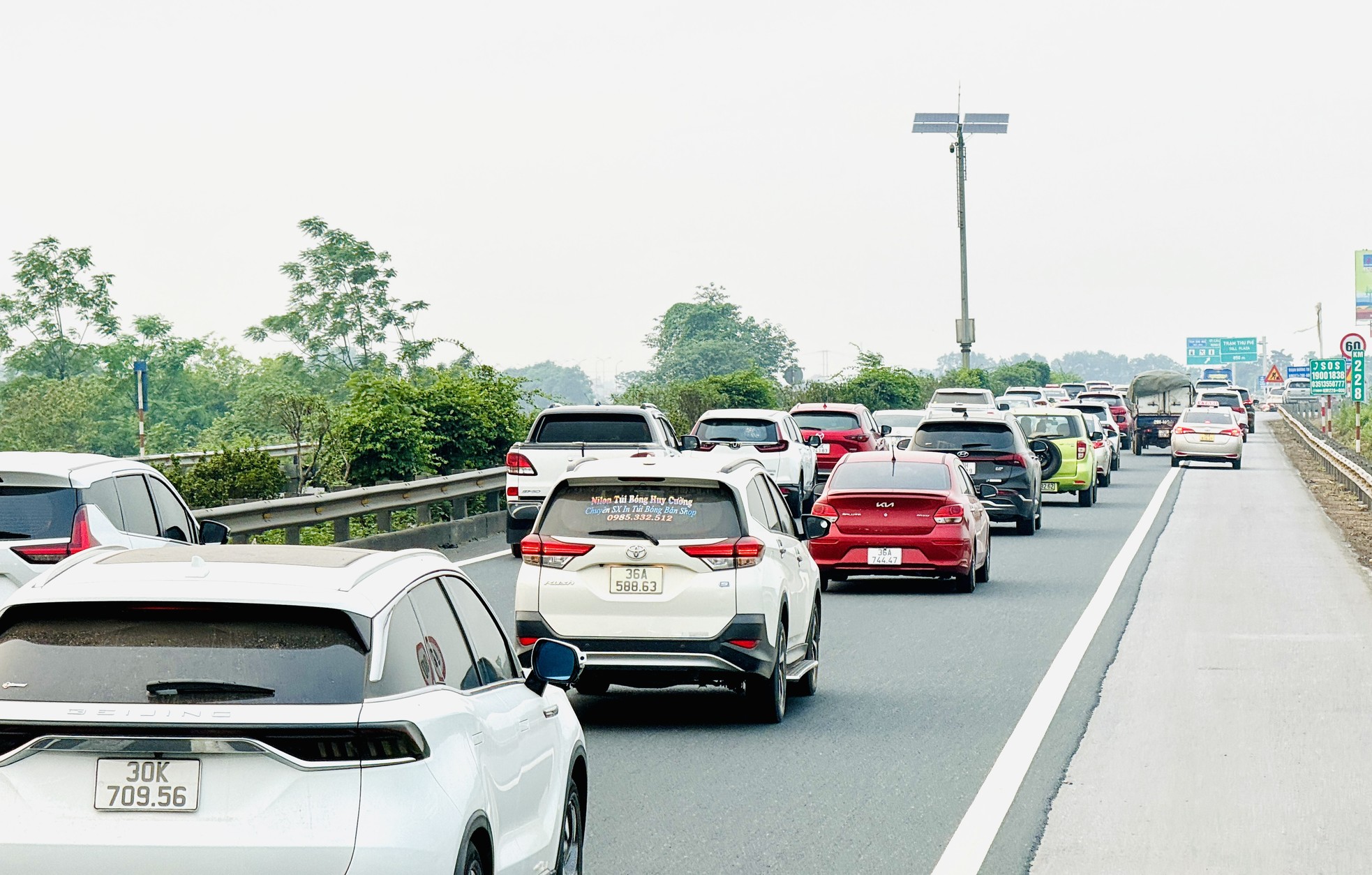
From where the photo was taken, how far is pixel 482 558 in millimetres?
22250

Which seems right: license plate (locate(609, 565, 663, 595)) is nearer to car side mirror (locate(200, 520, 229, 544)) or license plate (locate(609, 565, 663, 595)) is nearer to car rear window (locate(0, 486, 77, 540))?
car side mirror (locate(200, 520, 229, 544))

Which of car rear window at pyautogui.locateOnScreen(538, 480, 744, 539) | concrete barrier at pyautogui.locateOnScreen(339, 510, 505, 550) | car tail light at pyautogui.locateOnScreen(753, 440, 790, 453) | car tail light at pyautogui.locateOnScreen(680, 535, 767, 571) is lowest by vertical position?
concrete barrier at pyautogui.locateOnScreen(339, 510, 505, 550)

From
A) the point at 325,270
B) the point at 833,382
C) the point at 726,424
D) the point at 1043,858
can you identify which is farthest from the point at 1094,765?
the point at 325,270

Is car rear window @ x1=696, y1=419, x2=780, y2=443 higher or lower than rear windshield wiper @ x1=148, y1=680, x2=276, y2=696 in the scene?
lower

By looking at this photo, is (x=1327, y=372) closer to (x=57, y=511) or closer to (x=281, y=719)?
(x=57, y=511)

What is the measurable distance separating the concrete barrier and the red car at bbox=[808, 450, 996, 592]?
4518mm

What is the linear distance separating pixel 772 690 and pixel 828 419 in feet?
85.2

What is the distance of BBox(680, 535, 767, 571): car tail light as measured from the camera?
1067cm

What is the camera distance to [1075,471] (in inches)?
1284

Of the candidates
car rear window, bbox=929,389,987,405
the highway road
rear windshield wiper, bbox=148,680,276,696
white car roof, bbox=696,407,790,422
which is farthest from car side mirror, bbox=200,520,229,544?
car rear window, bbox=929,389,987,405

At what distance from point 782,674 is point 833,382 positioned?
A: 62.1 metres

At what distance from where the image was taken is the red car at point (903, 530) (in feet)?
60.7

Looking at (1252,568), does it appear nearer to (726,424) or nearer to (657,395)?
(726,424)

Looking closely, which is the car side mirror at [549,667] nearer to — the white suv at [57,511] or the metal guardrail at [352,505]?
the white suv at [57,511]
